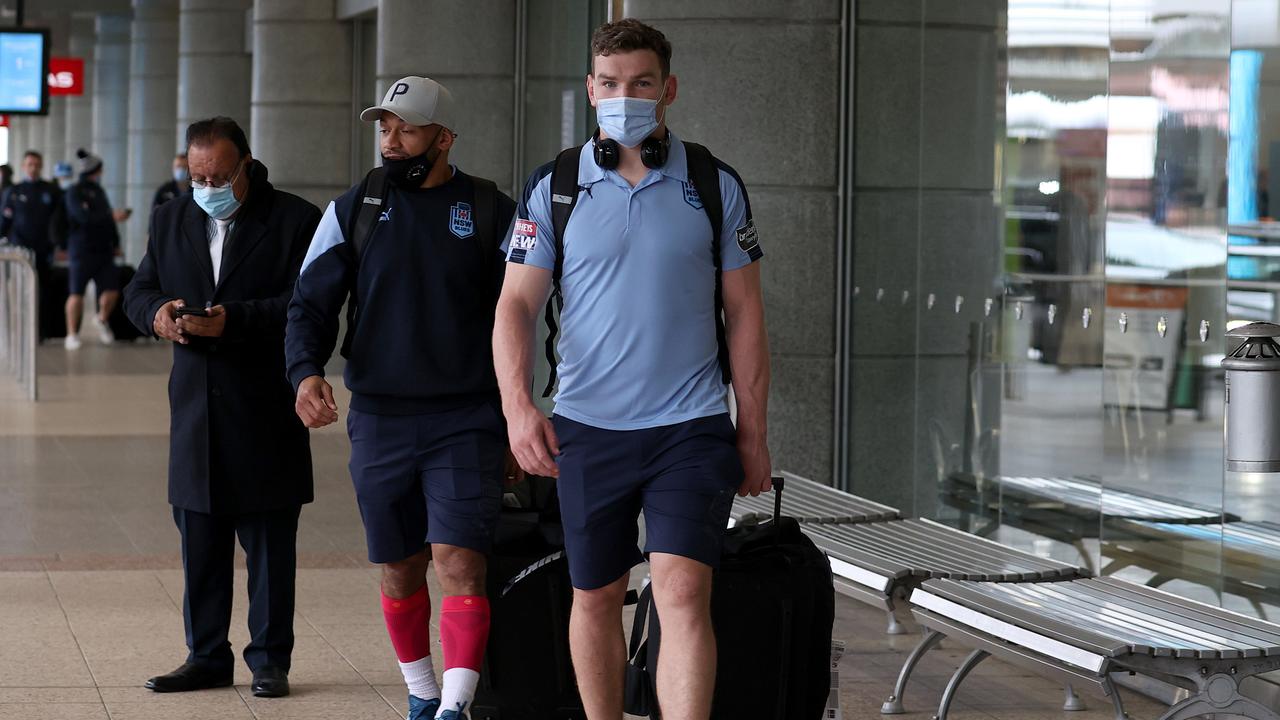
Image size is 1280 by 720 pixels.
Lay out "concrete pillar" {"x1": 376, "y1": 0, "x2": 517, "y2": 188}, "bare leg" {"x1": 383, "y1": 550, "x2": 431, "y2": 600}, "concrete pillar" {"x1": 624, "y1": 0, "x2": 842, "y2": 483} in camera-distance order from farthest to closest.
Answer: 1. "concrete pillar" {"x1": 376, "y1": 0, "x2": 517, "y2": 188}
2. "concrete pillar" {"x1": 624, "y1": 0, "x2": 842, "y2": 483}
3. "bare leg" {"x1": 383, "y1": 550, "x2": 431, "y2": 600}

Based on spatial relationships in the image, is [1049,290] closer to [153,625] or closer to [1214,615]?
[1214,615]

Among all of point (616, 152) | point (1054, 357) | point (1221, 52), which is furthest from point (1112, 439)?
point (616, 152)

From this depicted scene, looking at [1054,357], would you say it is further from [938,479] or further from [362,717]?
[362,717]

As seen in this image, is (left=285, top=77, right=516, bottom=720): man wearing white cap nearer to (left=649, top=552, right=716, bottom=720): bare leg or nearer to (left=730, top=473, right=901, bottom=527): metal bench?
(left=649, top=552, right=716, bottom=720): bare leg

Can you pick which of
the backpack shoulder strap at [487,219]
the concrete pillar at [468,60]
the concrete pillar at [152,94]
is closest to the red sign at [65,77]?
the concrete pillar at [152,94]

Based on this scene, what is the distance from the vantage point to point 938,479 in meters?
7.93

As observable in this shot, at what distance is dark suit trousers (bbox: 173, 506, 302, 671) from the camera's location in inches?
221

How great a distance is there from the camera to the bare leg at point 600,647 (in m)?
4.24

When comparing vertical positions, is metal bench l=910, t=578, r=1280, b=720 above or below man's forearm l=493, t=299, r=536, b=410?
below

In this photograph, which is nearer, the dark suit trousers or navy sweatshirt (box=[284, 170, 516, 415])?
navy sweatshirt (box=[284, 170, 516, 415])

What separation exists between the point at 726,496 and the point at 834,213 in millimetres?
3987

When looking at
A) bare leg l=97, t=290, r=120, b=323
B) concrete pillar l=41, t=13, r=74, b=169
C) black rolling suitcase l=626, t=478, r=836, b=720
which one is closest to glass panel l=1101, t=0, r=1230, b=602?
black rolling suitcase l=626, t=478, r=836, b=720

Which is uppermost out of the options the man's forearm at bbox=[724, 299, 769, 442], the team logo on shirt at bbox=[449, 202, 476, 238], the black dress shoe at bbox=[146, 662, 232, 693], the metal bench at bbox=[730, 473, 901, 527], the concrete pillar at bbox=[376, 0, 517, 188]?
the concrete pillar at bbox=[376, 0, 517, 188]

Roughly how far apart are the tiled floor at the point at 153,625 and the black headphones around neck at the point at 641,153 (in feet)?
6.80
